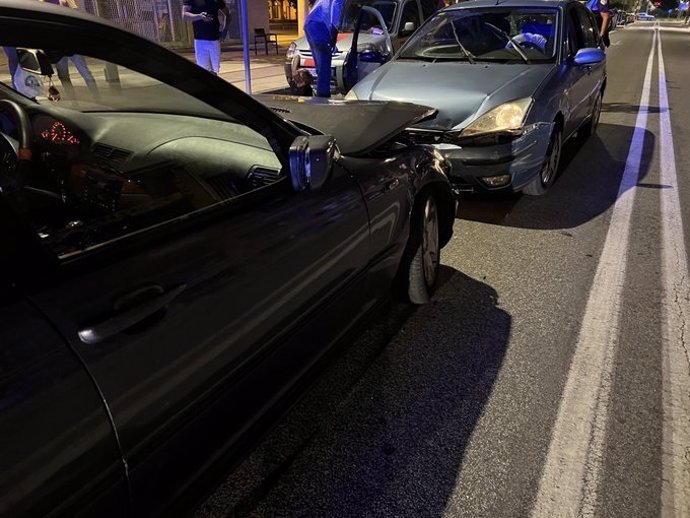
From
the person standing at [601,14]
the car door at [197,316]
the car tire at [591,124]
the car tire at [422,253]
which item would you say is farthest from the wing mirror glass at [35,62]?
the person standing at [601,14]

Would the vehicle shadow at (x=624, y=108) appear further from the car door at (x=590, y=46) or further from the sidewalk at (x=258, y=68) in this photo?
the sidewalk at (x=258, y=68)

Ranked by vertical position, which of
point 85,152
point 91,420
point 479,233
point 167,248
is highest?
point 85,152

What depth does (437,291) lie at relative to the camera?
340 cm

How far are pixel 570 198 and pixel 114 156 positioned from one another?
418cm

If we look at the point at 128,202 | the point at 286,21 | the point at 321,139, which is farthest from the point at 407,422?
the point at 286,21

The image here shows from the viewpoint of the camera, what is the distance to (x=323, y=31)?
288 inches

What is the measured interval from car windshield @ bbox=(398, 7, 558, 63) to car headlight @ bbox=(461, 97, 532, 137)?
3.30 ft

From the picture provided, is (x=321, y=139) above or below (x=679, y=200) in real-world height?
above

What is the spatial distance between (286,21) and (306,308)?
102ft

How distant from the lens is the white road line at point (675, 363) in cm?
206

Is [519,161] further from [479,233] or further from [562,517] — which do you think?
[562,517]

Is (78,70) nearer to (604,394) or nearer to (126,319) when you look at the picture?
(126,319)

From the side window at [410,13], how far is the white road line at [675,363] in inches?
246

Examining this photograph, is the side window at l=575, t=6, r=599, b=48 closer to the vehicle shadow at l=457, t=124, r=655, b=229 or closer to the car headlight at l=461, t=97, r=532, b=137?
the vehicle shadow at l=457, t=124, r=655, b=229
